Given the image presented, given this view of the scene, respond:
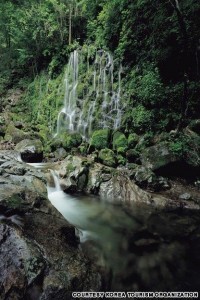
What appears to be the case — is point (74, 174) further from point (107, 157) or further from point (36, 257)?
point (36, 257)

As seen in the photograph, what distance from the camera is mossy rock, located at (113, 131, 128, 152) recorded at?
11477 mm

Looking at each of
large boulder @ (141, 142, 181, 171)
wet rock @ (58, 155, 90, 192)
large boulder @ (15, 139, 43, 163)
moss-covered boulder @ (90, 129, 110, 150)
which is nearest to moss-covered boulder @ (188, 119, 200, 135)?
large boulder @ (141, 142, 181, 171)

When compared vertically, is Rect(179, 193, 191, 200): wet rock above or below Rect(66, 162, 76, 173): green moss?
below

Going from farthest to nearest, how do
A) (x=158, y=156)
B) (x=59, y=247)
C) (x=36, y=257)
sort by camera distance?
(x=158, y=156)
(x=59, y=247)
(x=36, y=257)

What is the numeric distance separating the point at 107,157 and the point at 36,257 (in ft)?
24.3

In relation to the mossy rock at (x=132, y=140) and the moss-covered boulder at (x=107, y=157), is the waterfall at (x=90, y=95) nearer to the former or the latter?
the mossy rock at (x=132, y=140)

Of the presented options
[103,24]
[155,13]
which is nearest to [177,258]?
[155,13]

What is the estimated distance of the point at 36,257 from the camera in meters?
3.85

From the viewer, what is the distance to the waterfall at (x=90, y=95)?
14.1m

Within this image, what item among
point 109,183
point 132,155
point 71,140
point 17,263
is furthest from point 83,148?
point 17,263

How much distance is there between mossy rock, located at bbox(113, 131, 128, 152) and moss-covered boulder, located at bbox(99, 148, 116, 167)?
483 mm

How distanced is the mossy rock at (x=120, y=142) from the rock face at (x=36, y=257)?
6540 mm

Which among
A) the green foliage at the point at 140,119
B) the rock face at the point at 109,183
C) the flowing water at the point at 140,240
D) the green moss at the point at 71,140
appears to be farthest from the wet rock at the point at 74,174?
the green foliage at the point at 140,119

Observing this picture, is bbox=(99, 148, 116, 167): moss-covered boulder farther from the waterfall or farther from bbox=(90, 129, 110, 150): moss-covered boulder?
the waterfall
